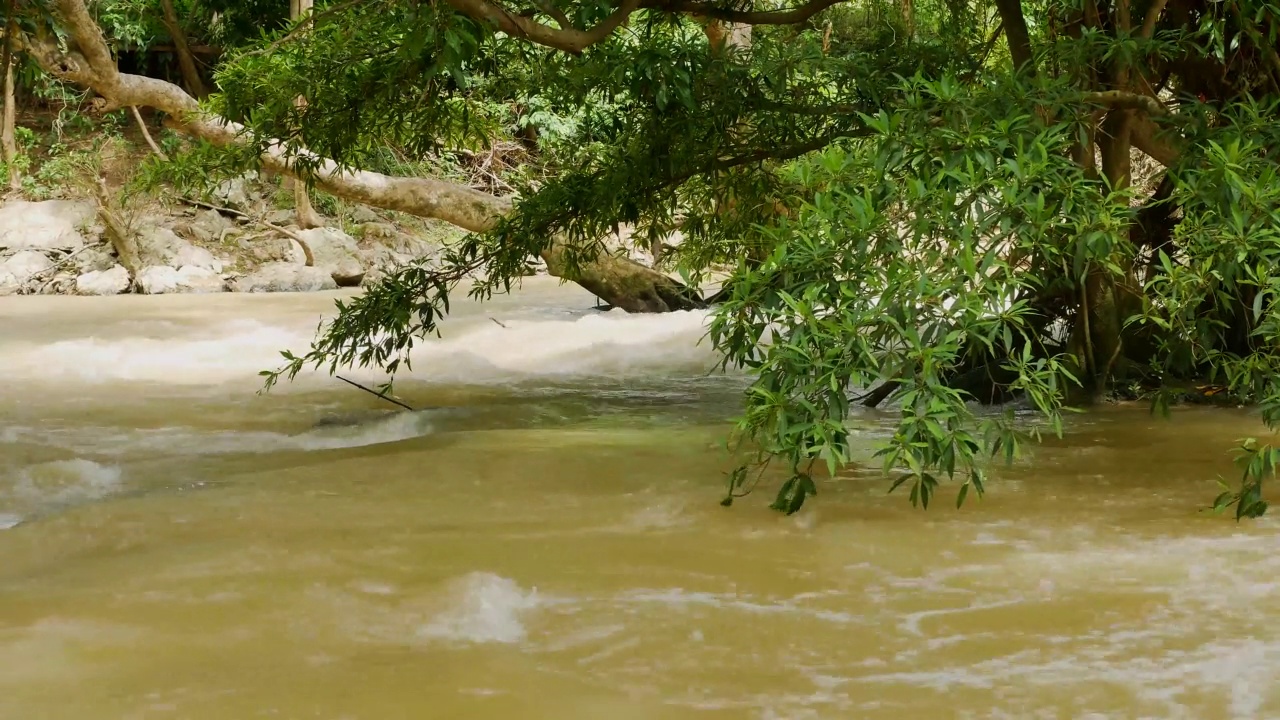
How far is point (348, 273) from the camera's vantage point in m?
16.4

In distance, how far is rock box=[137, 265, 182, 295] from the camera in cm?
1567

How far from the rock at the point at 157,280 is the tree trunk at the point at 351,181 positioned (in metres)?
6.66

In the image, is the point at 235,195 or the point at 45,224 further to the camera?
the point at 235,195

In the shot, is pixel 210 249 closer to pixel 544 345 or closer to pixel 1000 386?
pixel 544 345

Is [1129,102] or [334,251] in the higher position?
[334,251]

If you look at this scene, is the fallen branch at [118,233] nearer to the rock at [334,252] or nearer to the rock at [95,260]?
the rock at [95,260]

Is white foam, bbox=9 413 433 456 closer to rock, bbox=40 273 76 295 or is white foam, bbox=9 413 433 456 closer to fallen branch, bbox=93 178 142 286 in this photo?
rock, bbox=40 273 76 295

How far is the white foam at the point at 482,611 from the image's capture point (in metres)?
2.88

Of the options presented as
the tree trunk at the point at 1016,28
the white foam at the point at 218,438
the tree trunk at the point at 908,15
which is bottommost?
the white foam at the point at 218,438

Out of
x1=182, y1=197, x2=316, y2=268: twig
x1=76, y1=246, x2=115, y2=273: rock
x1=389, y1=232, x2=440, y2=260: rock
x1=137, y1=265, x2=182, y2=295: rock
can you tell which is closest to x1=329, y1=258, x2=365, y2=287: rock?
x1=182, y1=197, x2=316, y2=268: twig

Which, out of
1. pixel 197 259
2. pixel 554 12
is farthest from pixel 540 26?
pixel 197 259

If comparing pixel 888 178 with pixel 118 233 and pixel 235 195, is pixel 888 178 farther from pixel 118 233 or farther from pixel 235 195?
pixel 235 195

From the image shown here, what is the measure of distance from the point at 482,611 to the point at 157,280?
46.3 ft

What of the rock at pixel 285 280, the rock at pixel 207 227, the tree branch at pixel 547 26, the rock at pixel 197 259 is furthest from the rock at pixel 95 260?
the tree branch at pixel 547 26
